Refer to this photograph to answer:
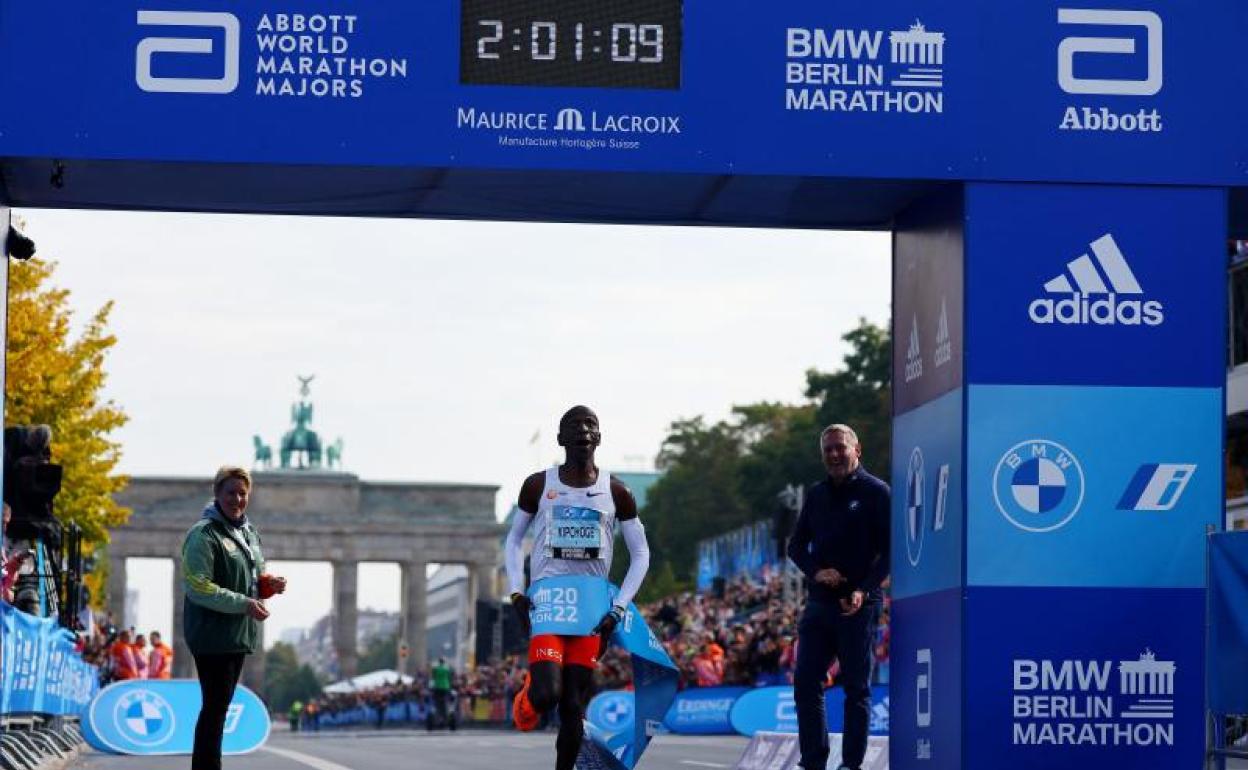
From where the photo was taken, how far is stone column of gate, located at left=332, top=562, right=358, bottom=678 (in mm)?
133125

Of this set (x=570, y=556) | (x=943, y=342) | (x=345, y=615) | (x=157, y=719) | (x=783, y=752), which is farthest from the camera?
(x=345, y=615)

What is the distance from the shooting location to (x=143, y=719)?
2436 centimetres

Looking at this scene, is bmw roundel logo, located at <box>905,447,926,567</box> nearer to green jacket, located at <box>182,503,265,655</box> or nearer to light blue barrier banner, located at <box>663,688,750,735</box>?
green jacket, located at <box>182,503,265,655</box>

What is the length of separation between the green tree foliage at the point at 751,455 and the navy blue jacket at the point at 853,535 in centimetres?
6681

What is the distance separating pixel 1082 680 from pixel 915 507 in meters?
1.55

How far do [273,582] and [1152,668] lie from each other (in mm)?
4577

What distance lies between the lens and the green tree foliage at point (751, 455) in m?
88.8

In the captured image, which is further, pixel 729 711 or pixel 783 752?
pixel 729 711

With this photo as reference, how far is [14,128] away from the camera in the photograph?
A: 41.9ft

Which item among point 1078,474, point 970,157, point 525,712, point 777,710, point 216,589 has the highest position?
point 970,157

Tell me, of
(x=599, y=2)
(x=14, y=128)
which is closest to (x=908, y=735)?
(x=599, y=2)

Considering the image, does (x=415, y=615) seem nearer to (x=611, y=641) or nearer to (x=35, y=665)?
(x=35, y=665)

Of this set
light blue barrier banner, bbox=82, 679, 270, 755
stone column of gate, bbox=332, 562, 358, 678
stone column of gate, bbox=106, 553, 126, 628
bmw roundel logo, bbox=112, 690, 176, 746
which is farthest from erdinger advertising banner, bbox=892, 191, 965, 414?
stone column of gate, bbox=332, 562, 358, 678

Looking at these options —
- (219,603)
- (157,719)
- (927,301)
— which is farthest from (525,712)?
(157,719)
